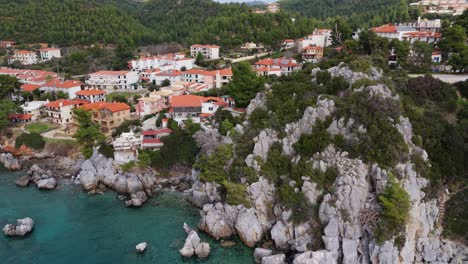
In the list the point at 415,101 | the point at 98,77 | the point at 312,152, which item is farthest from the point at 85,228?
the point at 98,77

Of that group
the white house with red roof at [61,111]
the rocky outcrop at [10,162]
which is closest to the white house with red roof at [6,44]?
the white house with red roof at [61,111]

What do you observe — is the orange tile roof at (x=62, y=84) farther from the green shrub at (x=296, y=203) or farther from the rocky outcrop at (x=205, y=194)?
the green shrub at (x=296, y=203)

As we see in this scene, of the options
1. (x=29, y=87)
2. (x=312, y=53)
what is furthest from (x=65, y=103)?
(x=312, y=53)

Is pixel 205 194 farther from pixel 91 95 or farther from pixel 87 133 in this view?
pixel 91 95

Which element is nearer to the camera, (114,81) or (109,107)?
(109,107)

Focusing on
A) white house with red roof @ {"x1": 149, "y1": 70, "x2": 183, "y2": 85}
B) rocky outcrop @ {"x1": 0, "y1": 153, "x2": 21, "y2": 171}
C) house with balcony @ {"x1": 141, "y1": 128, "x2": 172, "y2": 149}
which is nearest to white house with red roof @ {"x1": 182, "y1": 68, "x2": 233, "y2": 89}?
white house with red roof @ {"x1": 149, "y1": 70, "x2": 183, "y2": 85}
